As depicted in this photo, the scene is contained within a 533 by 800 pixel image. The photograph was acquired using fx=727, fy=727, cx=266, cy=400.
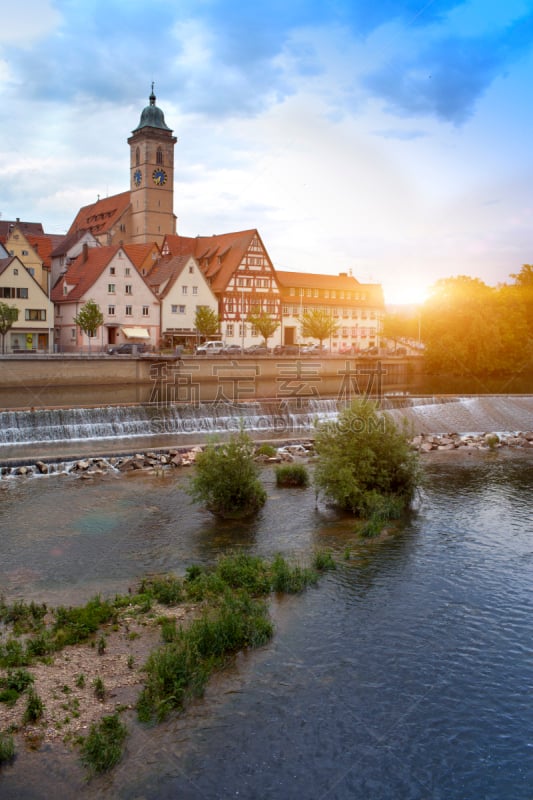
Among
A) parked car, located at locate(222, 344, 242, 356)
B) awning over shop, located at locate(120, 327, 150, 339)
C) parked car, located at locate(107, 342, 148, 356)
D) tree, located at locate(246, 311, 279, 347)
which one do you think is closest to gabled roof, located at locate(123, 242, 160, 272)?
awning over shop, located at locate(120, 327, 150, 339)

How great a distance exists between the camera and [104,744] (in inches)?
387

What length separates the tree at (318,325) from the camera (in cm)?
8600

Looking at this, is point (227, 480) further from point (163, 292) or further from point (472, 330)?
point (472, 330)

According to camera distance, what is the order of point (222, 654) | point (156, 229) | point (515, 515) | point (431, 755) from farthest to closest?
point (156, 229) → point (515, 515) → point (222, 654) → point (431, 755)

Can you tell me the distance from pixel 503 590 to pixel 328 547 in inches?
181

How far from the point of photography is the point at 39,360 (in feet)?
174

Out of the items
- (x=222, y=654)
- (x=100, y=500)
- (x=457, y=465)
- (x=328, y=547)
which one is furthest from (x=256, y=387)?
(x=222, y=654)

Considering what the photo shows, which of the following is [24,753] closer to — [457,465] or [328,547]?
[328,547]

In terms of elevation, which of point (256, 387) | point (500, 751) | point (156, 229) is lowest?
point (500, 751)

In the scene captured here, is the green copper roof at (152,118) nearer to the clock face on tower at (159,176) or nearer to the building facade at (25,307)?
the clock face on tower at (159,176)

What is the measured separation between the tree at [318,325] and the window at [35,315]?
32.4 metres

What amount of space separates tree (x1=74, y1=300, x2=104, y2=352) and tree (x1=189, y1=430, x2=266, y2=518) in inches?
1746

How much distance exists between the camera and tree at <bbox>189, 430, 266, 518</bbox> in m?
21.8

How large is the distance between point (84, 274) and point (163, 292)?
27.0 ft
